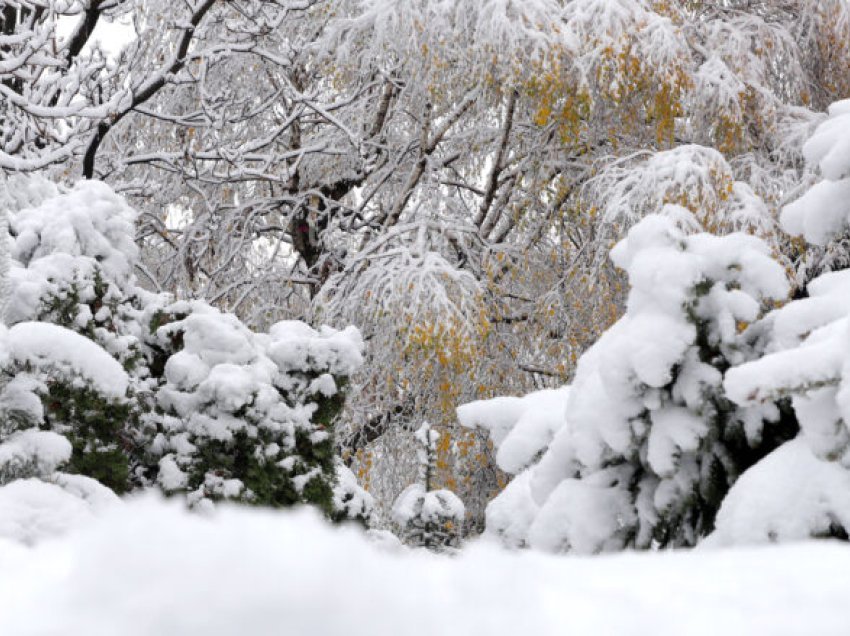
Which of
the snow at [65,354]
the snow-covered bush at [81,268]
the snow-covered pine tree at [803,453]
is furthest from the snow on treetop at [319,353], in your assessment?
the snow-covered pine tree at [803,453]

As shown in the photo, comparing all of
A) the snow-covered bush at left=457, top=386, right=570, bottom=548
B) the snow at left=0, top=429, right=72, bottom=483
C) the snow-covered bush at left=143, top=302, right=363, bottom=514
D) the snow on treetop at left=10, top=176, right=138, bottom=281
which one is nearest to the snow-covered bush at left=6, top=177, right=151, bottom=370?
the snow on treetop at left=10, top=176, right=138, bottom=281

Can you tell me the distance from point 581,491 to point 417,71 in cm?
650

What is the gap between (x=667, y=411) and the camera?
2523 millimetres

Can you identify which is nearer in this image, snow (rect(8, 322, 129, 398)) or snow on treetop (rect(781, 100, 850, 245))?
snow on treetop (rect(781, 100, 850, 245))

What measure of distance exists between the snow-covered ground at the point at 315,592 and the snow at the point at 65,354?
342 cm

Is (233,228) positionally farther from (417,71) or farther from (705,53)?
(705,53)

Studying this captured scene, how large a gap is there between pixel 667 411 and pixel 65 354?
265 centimetres

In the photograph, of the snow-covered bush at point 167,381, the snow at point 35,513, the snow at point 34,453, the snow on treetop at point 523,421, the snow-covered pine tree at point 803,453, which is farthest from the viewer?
the snow-covered bush at point 167,381

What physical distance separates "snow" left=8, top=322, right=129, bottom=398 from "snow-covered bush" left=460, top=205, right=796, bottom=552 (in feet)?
7.58

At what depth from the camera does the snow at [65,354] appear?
163 inches

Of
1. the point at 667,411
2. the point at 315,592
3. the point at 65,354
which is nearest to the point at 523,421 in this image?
the point at 667,411

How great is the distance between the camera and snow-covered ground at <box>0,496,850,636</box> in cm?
70

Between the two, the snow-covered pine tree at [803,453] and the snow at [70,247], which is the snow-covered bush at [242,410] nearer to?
the snow at [70,247]

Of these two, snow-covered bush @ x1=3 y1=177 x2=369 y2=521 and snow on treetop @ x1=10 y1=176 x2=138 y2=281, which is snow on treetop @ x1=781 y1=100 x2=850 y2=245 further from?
snow on treetop @ x1=10 y1=176 x2=138 y2=281
